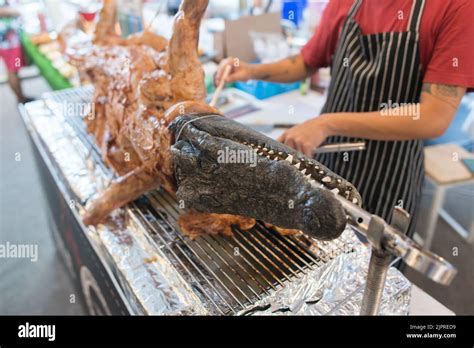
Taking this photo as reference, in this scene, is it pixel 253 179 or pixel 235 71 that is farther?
pixel 235 71

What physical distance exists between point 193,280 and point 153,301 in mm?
129

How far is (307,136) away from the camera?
1.28m

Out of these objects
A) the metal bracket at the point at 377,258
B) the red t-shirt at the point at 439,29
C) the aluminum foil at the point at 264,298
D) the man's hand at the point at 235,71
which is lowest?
the aluminum foil at the point at 264,298

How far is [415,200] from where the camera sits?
1706 mm

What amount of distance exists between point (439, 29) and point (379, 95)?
0.30 meters

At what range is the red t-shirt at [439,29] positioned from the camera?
1203 mm

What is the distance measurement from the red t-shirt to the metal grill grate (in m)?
0.68

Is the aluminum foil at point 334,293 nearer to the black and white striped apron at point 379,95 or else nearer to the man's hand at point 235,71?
the black and white striped apron at point 379,95

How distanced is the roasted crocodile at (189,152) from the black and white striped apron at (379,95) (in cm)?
60

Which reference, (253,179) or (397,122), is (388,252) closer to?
(253,179)

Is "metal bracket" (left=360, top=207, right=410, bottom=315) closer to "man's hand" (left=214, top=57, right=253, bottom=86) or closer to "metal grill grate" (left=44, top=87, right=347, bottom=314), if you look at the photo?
"metal grill grate" (left=44, top=87, right=347, bottom=314)
